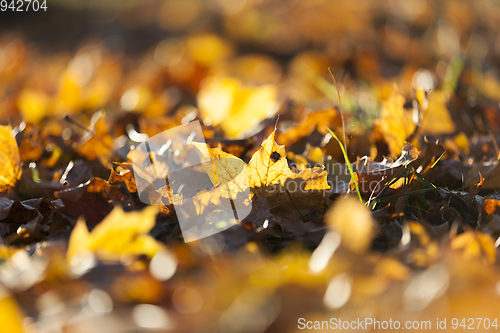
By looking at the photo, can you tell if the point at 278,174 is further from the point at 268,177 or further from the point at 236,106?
the point at 236,106

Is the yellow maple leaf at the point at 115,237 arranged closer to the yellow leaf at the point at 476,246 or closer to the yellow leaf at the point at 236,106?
the yellow leaf at the point at 476,246

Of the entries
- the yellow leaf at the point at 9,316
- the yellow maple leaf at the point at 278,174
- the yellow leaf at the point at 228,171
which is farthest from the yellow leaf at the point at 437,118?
the yellow leaf at the point at 9,316

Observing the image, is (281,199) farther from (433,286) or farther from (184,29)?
(184,29)

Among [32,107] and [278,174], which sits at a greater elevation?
[278,174]

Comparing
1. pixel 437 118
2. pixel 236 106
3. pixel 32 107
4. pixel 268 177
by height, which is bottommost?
pixel 32 107

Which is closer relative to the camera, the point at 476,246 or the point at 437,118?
the point at 476,246

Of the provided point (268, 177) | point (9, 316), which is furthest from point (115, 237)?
point (268, 177)

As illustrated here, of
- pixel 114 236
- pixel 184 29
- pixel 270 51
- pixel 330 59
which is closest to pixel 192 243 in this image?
pixel 114 236
